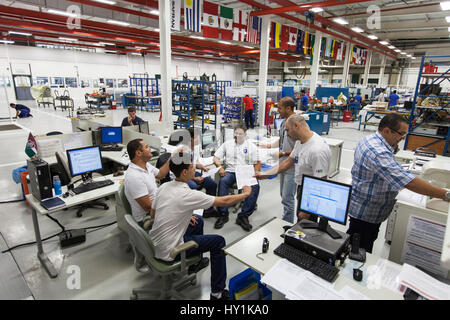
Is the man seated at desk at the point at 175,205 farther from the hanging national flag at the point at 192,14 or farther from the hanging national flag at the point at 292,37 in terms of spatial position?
the hanging national flag at the point at 292,37

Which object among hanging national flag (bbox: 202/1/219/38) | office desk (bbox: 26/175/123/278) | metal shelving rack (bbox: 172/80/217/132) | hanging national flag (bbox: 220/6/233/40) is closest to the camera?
office desk (bbox: 26/175/123/278)

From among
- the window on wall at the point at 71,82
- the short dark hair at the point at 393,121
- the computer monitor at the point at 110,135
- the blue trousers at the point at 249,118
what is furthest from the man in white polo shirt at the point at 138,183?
the window on wall at the point at 71,82

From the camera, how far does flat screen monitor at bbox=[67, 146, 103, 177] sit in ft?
10.6

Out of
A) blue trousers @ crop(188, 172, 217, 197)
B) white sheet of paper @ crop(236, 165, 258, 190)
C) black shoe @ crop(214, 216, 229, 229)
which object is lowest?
black shoe @ crop(214, 216, 229, 229)

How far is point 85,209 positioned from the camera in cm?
416

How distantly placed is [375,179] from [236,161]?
2.25 meters

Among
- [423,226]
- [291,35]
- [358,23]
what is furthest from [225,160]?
[358,23]

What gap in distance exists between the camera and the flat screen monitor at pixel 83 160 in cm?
323

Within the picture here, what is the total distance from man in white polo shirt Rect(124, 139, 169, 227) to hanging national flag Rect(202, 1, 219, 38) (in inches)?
236

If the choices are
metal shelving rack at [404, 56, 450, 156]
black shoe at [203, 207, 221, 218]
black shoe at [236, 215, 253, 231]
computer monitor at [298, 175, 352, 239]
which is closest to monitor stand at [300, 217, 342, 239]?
computer monitor at [298, 175, 352, 239]

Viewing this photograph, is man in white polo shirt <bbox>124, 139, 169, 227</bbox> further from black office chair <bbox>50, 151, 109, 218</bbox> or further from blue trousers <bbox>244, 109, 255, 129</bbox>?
blue trousers <bbox>244, 109, 255, 129</bbox>

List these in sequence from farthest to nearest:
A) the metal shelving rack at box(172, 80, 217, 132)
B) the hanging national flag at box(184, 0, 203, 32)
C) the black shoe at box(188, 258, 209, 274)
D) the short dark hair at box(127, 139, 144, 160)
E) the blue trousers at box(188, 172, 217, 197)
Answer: the metal shelving rack at box(172, 80, 217, 132) → the hanging national flag at box(184, 0, 203, 32) → the blue trousers at box(188, 172, 217, 197) → the short dark hair at box(127, 139, 144, 160) → the black shoe at box(188, 258, 209, 274)

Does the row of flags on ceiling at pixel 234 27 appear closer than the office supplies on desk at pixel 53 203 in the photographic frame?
No

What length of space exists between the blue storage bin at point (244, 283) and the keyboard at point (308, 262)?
0.46 meters
